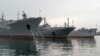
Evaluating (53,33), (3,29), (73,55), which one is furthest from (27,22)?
(73,55)

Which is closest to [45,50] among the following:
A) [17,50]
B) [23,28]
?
[17,50]

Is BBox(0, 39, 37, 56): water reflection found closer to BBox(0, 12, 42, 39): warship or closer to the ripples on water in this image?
the ripples on water

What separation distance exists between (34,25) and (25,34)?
484cm

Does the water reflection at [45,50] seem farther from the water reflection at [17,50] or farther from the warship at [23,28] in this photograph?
the warship at [23,28]

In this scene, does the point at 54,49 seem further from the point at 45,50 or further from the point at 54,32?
the point at 54,32

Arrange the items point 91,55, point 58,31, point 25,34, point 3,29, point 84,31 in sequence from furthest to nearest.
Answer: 1. point 84,31
2. point 58,31
3. point 3,29
4. point 25,34
5. point 91,55

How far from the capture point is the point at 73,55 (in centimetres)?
3566

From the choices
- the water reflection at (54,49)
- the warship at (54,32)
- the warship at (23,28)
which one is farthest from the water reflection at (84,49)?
the warship at (54,32)

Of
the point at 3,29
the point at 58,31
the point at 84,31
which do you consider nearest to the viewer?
the point at 3,29

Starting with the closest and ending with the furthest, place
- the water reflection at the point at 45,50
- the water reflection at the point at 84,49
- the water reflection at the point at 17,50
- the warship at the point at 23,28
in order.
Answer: the water reflection at the point at 17,50 < the water reflection at the point at 45,50 < the water reflection at the point at 84,49 < the warship at the point at 23,28

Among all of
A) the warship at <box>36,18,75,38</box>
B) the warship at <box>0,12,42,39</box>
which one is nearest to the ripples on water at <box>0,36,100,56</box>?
the warship at <box>0,12,42,39</box>

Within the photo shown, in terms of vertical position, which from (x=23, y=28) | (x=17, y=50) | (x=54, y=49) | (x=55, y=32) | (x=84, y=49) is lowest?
(x=84, y=49)

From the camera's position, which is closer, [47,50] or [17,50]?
[17,50]

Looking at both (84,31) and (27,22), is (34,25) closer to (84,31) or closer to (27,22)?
(27,22)
